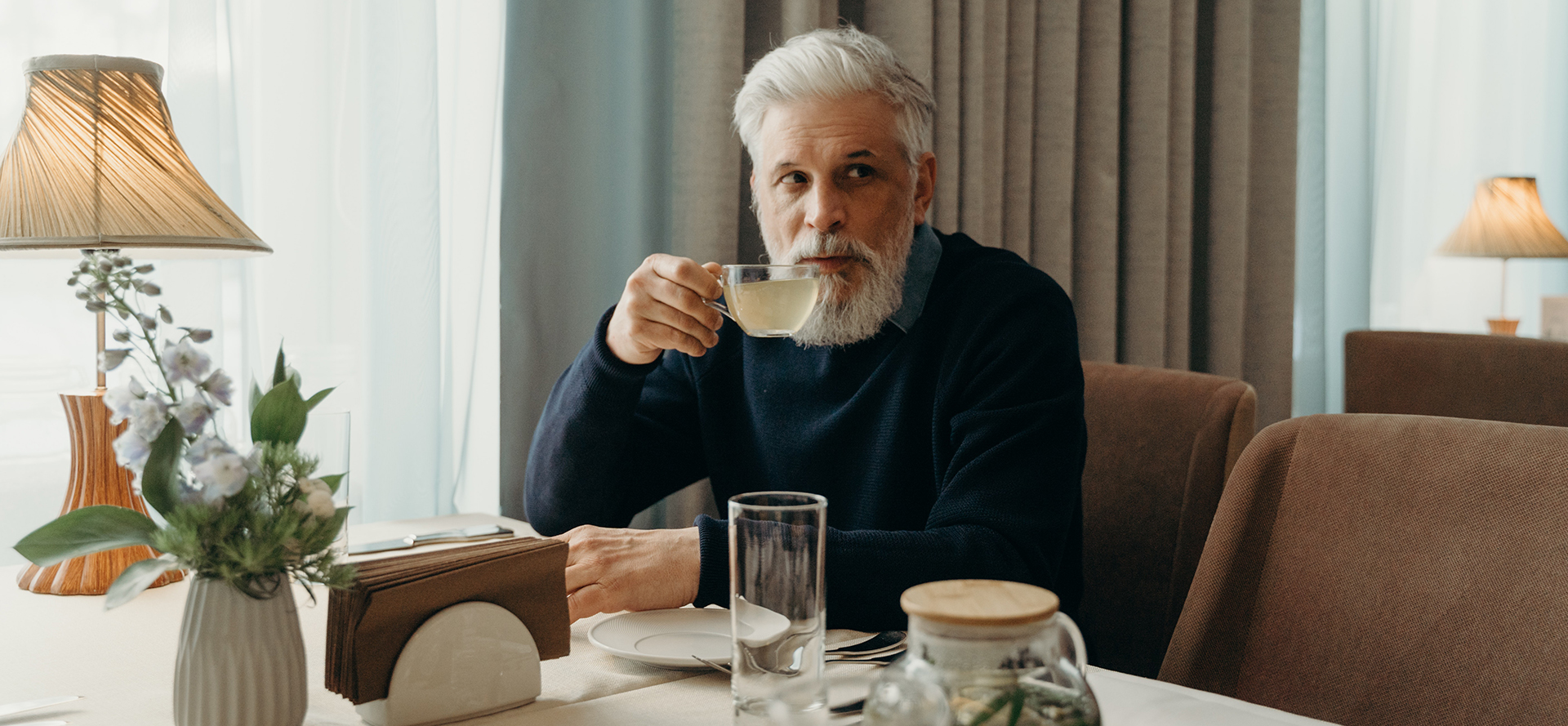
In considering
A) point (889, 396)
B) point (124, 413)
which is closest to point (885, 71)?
point (889, 396)

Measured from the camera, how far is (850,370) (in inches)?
56.4

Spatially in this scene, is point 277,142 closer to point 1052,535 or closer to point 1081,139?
point 1052,535

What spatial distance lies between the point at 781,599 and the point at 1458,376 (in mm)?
1811

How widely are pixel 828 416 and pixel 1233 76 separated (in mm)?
1803

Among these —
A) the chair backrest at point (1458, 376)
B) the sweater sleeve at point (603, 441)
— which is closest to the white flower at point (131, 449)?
the sweater sleeve at point (603, 441)

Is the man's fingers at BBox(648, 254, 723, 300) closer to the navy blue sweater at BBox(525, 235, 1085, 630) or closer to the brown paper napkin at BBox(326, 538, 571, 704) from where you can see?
the navy blue sweater at BBox(525, 235, 1085, 630)

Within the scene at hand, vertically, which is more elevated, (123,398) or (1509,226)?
(1509,226)

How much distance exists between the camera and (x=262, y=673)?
27.3 inches

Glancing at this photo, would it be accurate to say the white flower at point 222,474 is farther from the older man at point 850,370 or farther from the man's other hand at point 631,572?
the older man at point 850,370

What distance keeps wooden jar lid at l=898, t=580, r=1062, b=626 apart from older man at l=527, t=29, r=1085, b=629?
61 cm

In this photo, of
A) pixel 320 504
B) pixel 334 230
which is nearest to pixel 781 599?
pixel 320 504

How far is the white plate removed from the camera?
87 centimetres

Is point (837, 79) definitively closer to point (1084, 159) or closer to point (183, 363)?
point (183, 363)

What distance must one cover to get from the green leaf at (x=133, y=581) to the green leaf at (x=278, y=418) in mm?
99
